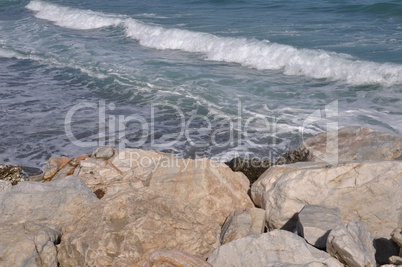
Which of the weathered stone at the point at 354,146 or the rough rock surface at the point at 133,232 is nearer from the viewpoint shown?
the rough rock surface at the point at 133,232

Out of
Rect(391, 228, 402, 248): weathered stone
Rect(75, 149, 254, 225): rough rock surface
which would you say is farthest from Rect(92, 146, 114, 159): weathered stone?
Rect(391, 228, 402, 248): weathered stone

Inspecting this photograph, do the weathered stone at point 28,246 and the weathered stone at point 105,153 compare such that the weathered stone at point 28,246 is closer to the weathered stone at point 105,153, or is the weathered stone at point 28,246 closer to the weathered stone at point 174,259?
the weathered stone at point 174,259

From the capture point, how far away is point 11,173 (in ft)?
25.8

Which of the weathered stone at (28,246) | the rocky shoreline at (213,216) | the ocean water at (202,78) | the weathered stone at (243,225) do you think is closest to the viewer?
the rocky shoreline at (213,216)

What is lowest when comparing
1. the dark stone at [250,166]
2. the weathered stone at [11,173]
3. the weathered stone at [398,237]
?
the weathered stone at [11,173]

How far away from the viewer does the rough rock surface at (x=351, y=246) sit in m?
4.16

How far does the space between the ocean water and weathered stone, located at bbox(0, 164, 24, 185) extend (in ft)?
1.30

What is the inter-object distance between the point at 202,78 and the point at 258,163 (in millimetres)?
5735

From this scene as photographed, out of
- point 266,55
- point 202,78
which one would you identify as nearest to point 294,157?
point 202,78

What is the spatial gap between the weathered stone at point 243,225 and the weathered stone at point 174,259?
67 centimetres

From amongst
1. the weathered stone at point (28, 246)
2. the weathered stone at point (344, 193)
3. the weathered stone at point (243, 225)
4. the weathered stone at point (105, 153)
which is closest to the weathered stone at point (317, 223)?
the weathered stone at point (344, 193)

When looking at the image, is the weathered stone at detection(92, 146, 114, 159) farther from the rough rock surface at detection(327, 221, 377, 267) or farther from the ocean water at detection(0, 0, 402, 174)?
the rough rock surface at detection(327, 221, 377, 267)

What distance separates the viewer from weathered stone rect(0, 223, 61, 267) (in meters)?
4.57

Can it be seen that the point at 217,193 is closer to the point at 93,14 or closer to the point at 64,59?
the point at 64,59
